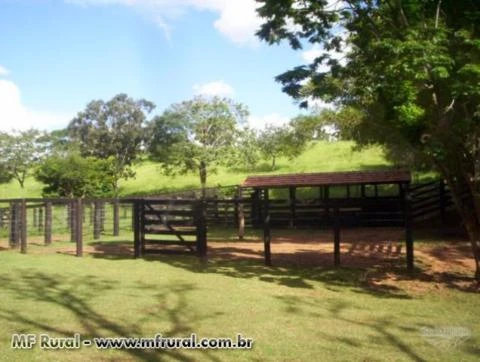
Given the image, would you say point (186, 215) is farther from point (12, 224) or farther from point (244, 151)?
point (244, 151)

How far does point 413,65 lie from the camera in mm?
7234

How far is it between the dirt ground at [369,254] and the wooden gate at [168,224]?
0.66 metres

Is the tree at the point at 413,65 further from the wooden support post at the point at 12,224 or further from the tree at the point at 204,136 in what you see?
the tree at the point at 204,136

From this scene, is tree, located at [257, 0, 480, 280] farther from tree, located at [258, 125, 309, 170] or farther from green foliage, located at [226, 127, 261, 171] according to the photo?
tree, located at [258, 125, 309, 170]

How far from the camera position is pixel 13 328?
19.8 ft

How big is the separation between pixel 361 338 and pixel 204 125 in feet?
105

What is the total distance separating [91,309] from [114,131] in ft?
140

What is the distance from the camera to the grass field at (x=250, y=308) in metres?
5.32

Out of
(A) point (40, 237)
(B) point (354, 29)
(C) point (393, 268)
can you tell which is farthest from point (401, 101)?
(A) point (40, 237)

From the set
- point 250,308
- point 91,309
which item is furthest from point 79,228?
point 250,308

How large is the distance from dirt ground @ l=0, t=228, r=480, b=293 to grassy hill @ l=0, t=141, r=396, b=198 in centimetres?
2516

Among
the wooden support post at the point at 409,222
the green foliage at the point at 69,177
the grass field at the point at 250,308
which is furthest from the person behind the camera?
the green foliage at the point at 69,177

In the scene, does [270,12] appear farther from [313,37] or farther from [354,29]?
[354,29]

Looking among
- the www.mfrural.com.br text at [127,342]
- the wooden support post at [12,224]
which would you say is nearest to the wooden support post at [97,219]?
the wooden support post at [12,224]
